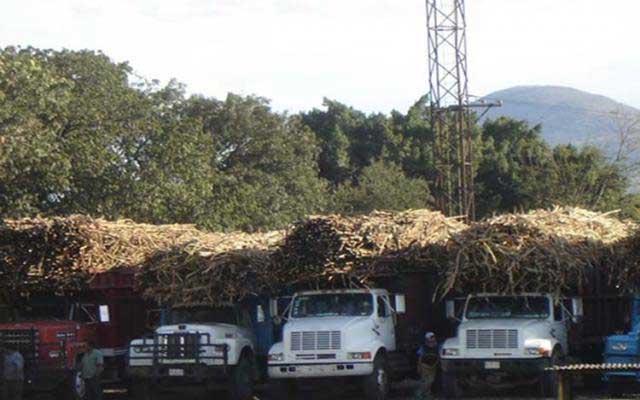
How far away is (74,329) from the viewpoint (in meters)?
24.8

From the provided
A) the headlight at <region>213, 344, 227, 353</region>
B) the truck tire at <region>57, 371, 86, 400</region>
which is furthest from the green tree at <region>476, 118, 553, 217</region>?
the truck tire at <region>57, 371, 86, 400</region>

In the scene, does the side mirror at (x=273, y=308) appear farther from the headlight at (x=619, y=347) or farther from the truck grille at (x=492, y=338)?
the headlight at (x=619, y=347)

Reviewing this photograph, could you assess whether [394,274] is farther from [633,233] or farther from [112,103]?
[112,103]

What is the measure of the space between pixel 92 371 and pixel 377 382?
5.62 m

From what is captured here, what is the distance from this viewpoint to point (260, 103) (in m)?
53.2

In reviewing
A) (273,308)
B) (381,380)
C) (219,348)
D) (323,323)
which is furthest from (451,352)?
(219,348)

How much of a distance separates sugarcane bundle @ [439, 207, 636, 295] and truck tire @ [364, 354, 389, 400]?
6.93 feet

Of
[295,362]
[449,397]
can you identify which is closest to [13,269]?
[295,362]

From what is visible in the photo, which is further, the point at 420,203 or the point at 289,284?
the point at 420,203

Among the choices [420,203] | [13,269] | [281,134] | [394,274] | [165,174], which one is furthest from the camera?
[420,203]

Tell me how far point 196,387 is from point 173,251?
132 inches

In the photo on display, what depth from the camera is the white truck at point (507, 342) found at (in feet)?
72.7

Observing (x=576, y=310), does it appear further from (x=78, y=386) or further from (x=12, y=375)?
(x=12, y=375)

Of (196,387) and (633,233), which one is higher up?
(633,233)
